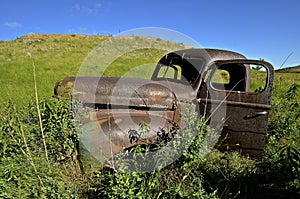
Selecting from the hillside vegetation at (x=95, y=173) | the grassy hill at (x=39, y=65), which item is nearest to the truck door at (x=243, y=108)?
the hillside vegetation at (x=95, y=173)

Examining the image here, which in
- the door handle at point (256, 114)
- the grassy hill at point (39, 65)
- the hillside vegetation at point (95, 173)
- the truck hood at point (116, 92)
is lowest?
the hillside vegetation at point (95, 173)

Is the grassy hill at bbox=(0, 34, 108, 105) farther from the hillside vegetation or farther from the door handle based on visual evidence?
the door handle

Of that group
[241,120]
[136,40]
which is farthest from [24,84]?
[241,120]

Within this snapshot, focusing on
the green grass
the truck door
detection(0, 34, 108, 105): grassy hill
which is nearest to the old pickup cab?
the truck door

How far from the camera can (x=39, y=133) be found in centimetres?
369

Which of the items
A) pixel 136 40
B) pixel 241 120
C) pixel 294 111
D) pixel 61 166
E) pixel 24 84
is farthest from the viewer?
pixel 136 40

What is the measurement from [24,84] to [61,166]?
997 centimetres

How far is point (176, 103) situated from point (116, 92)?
87cm

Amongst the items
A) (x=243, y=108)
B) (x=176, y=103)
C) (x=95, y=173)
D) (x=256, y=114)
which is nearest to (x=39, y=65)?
(x=176, y=103)

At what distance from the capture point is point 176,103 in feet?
14.0

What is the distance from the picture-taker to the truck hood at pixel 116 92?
4098mm

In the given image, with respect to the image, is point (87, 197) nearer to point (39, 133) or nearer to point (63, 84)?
point (39, 133)

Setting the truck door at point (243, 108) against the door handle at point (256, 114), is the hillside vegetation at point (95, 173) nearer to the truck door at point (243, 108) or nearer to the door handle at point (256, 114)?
the truck door at point (243, 108)

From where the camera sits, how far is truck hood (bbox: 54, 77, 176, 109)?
4.10 m
